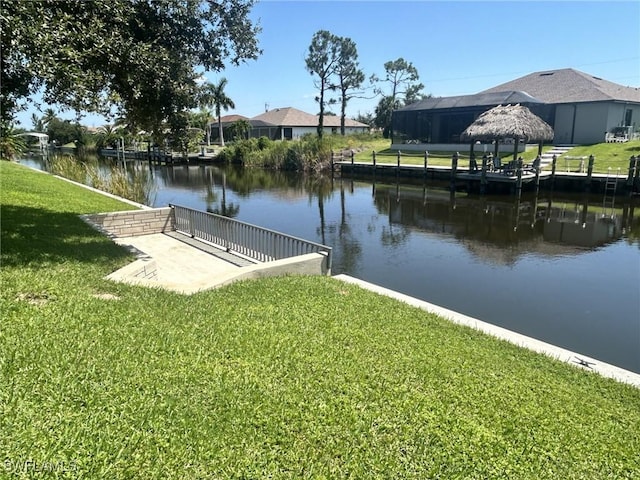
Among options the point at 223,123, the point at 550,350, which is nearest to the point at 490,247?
the point at 550,350

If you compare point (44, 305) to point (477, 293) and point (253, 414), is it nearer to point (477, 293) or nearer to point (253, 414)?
point (253, 414)

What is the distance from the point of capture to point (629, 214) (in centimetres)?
2017

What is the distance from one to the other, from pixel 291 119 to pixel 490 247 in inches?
2100

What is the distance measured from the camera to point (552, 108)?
36.3 metres

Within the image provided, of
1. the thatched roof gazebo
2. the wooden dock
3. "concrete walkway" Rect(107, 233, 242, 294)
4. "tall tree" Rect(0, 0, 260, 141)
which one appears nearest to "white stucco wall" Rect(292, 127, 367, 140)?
the wooden dock

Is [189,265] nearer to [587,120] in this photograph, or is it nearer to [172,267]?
[172,267]

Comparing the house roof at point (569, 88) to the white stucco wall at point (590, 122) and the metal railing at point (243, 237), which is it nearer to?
the white stucco wall at point (590, 122)

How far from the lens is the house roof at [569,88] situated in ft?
115

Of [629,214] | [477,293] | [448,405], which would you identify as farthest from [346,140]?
[448,405]

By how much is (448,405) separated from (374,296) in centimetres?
326

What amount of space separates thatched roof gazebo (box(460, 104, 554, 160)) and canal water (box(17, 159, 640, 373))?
340 cm

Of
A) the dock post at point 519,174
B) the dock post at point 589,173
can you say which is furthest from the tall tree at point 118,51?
the dock post at point 589,173

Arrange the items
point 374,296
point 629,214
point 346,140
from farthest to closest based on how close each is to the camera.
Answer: point 346,140 < point 629,214 < point 374,296

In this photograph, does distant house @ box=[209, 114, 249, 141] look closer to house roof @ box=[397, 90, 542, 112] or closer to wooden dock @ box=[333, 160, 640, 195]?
house roof @ box=[397, 90, 542, 112]
